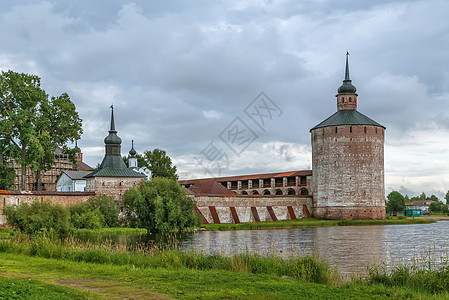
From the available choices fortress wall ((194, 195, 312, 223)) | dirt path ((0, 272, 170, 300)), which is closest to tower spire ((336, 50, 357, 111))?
fortress wall ((194, 195, 312, 223))

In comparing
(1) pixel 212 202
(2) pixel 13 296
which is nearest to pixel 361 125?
(1) pixel 212 202

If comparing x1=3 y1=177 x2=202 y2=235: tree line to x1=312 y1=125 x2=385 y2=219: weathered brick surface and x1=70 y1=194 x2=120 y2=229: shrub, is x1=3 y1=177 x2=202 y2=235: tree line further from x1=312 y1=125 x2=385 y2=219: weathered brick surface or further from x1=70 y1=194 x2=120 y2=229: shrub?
x1=312 y1=125 x2=385 y2=219: weathered brick surface

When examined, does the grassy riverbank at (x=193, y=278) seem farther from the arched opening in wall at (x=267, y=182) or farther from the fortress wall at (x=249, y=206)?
the arched opening in wall at (x=267, y=182)

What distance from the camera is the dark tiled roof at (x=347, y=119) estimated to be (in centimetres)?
4716

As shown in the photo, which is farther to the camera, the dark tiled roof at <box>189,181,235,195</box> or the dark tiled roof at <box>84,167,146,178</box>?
the dark tiled roof at <box>189,181,235,195</box>

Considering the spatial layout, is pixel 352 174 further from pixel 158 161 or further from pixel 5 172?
pixel 5 172

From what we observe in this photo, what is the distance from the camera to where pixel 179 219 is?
97.9ft

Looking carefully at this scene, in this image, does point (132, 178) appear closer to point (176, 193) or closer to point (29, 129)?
point (176, 193)

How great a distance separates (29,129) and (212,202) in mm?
16579

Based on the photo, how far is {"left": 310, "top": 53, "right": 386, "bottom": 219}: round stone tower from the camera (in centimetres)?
4638

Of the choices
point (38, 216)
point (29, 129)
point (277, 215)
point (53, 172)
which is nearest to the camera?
point (38, 216)

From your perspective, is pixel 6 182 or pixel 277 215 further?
pixel 277 215

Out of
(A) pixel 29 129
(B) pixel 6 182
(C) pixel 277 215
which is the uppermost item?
(A) pixel 29 129

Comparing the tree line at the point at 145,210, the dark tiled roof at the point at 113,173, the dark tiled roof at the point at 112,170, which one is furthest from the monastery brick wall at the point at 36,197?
the dark tiled roof at the point at 112,170
